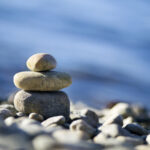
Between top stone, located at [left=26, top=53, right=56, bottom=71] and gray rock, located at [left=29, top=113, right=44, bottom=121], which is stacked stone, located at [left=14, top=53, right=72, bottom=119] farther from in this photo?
gray rock, located at [left=29, top=113, right=44, bottom=121]

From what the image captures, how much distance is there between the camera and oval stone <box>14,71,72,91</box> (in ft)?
17.2

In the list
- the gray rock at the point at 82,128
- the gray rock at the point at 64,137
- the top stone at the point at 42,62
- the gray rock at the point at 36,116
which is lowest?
the gray rock at the point at 36,116

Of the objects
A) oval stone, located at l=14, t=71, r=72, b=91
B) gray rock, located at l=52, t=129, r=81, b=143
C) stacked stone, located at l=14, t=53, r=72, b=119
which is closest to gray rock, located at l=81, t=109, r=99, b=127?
stacked stone, located at l=14, t=53, r=72, b=119

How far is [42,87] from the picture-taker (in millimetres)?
5281

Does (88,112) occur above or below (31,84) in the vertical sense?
below

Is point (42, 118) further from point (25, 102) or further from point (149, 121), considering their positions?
point (149, 121)

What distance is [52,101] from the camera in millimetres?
5336

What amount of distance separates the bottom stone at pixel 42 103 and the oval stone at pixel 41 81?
0.27 feet

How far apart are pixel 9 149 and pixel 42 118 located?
2.28 m

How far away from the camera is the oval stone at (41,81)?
5.25m

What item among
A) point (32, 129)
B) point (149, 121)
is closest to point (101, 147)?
point (32, 129)

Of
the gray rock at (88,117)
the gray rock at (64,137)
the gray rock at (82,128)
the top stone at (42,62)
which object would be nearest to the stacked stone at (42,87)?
the top stone at (42,62)

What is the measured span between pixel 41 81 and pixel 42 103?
28cm

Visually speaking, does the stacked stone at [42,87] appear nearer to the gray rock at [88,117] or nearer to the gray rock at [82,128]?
the gray rock at [88,117]
